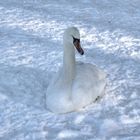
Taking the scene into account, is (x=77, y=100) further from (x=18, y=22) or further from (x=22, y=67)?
(x=18, y=22)

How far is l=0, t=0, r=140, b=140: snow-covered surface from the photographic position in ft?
15.1

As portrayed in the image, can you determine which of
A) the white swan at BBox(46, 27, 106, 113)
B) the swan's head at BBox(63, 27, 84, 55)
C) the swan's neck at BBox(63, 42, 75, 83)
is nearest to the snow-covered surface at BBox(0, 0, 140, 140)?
the white swan at BBox(46, 27, 106, 113)

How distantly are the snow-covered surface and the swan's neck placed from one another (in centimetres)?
37

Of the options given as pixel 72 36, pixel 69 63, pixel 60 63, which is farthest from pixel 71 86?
pixel 60 63

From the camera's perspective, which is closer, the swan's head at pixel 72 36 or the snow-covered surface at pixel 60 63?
the snow-covered surface at pixel 60 63

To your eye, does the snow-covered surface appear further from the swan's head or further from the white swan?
the swan's head

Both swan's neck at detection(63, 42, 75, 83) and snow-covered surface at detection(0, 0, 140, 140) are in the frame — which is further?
swan's neck at detection(63, 42, 75, 83)

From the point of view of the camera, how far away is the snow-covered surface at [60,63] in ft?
15.1

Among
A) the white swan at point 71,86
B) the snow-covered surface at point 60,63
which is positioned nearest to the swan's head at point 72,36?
the white swan at point 71,86

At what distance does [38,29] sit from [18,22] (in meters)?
0.47

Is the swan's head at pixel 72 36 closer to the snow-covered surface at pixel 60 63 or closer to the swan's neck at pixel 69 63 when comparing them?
the swan's neck at pixel 69 63

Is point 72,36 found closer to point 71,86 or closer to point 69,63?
point 69,63

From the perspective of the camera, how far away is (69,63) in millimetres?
4863

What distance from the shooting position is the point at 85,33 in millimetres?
7027
